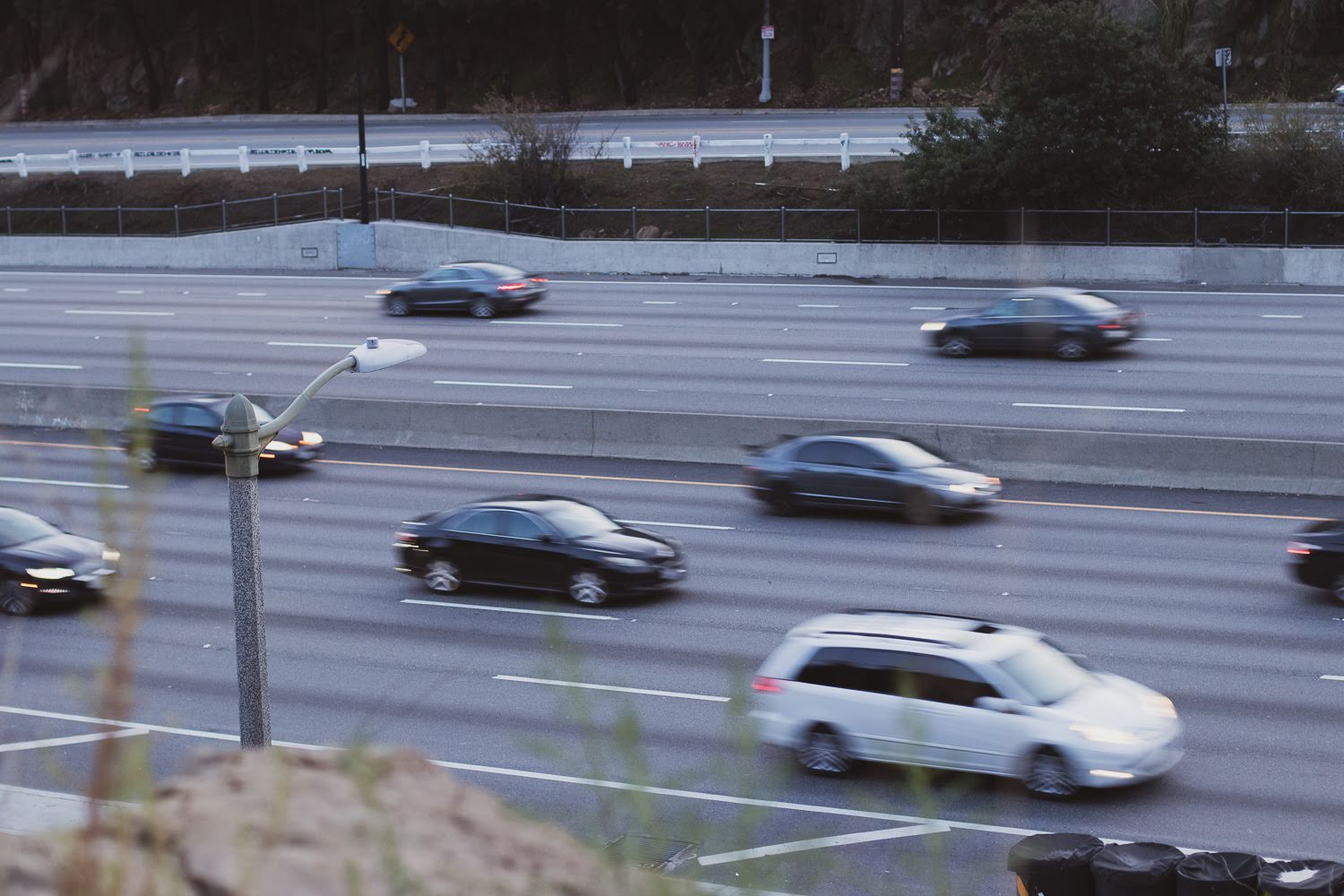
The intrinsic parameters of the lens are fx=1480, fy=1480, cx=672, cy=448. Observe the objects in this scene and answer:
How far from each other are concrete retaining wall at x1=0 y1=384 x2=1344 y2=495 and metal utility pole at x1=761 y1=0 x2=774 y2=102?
36.7 m

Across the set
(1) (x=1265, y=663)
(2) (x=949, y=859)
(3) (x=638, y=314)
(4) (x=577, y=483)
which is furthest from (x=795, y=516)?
(3) (x=638, y=314)

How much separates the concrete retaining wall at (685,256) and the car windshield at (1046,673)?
27933 millimetres

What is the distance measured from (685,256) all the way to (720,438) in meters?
17.6

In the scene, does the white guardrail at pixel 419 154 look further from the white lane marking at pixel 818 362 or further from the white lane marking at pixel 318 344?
the white lane marking at pixel 318 344

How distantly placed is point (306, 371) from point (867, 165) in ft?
68.5

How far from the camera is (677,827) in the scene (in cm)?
382

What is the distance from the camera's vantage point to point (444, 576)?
67.3 ft

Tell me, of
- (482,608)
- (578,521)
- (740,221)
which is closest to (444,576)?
(482,608)

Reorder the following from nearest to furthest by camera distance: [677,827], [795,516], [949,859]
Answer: [677,827] < [949,859] < [795,516]

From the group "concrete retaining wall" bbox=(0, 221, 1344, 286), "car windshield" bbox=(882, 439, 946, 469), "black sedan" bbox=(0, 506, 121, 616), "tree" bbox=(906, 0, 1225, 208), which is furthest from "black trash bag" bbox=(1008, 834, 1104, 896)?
"tree" bbox=(906, 0, 1225, 208)

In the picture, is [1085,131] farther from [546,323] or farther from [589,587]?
[589,587]

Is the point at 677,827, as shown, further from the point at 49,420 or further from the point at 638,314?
the point at 638,314

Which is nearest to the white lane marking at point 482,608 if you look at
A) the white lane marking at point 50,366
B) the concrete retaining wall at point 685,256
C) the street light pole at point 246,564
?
the street light pole at point 246,564

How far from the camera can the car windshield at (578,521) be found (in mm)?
19844
